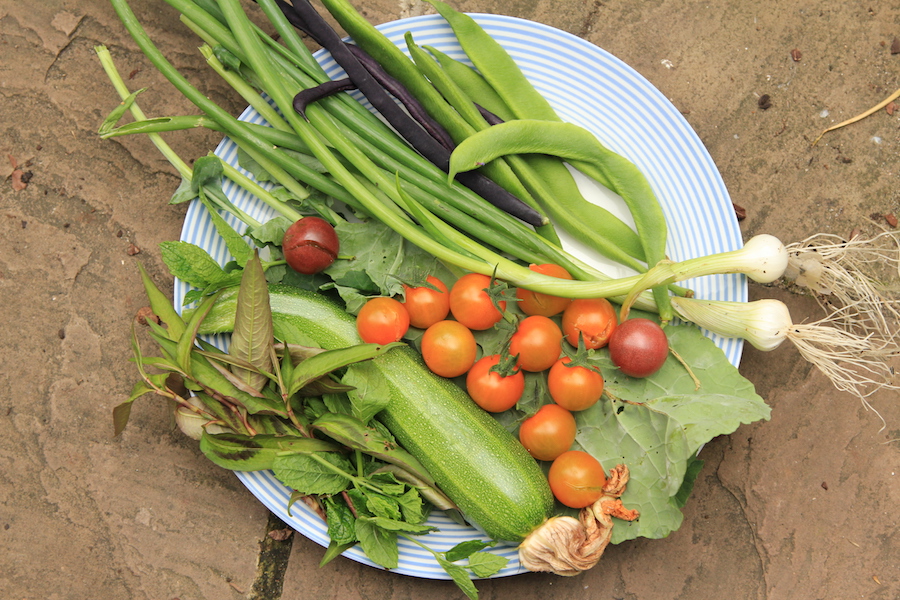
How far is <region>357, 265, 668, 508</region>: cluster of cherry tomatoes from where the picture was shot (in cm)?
181

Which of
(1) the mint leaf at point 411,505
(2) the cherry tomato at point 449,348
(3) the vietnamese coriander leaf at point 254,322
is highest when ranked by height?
(3) the vietnamese coriander leaf at point 254,322

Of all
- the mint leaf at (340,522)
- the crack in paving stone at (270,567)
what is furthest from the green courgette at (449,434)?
the crack in paving stone at (270,567)

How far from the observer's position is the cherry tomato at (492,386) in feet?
6.00

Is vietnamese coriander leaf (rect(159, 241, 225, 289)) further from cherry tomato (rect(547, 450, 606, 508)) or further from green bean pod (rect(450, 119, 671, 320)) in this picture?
cherry tomato (rect(547, 450, 606, 508))

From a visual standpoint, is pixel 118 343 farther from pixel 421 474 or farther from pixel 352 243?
pixel 421 474

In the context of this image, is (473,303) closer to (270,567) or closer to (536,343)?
(536,343)

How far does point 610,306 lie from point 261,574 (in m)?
1.54

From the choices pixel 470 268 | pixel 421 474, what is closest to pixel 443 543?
pixel 421 474

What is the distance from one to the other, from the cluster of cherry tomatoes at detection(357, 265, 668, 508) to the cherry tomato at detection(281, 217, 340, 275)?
0.21 meters

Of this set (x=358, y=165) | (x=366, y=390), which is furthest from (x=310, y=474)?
(x=358, y=165)

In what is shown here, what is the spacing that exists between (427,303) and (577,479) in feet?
2.30

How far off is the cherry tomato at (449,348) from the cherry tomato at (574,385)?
268 mm

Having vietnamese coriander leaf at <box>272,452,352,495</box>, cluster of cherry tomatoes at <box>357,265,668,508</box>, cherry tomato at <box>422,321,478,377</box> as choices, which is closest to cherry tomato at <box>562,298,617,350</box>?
cluster of cherry tomatoes at <box>357,265,668,508</box>

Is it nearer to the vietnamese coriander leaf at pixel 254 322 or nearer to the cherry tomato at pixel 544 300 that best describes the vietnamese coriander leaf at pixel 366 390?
the vietnamese coriander leaf at pixel 254 322
